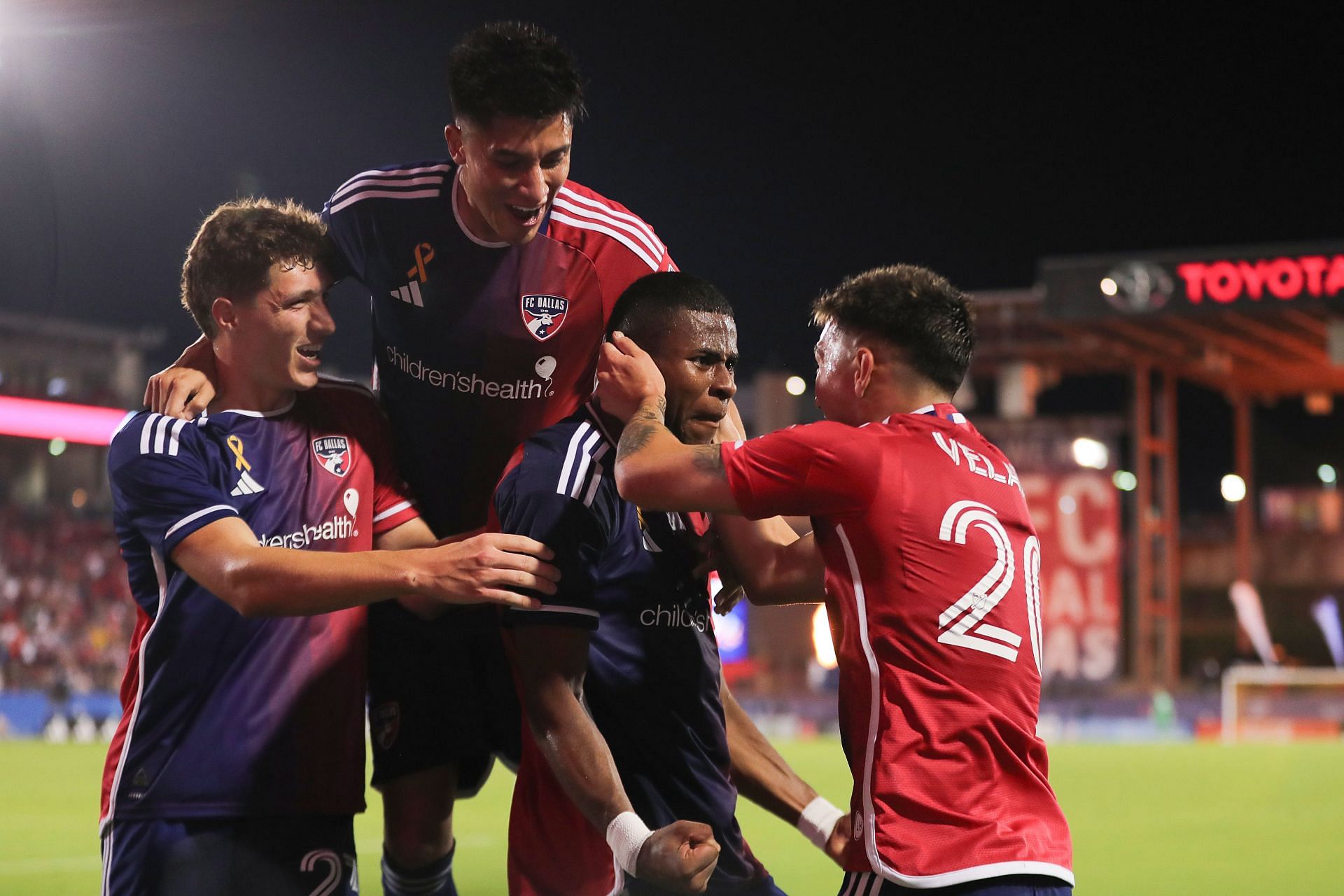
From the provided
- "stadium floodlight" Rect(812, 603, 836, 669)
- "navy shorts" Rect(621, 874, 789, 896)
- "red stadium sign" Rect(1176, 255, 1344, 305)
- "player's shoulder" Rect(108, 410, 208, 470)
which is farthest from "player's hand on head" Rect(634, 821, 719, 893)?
"stadium floodlight" Rect(812, 603, 836, 669)

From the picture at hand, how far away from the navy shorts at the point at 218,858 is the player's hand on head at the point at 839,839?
1.18 m

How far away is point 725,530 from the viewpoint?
341cm

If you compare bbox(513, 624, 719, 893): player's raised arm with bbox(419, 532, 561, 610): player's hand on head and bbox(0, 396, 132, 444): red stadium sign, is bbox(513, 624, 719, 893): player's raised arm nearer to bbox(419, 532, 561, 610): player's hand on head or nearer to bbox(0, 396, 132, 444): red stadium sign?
bbox(419, 532, 561, 610): player's hand on head

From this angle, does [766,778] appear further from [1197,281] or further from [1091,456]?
[1197,281]

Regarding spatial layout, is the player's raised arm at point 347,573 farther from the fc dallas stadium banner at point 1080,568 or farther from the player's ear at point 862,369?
the fc dallas stadium banner at point 1080,568

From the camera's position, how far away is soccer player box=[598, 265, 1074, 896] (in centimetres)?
277

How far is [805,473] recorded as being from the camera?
9.43ft

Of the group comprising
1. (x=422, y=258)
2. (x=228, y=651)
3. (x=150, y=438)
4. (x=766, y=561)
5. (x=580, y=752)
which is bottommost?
(x=580, y=752)

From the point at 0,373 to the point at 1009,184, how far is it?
2409 centimetres

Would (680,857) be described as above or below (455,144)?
below

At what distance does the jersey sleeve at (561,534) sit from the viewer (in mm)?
2965

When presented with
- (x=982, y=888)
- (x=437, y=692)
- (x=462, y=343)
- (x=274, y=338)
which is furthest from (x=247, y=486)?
(x=982, y=888)

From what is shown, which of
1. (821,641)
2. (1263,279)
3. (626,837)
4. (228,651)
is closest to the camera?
(626,837)

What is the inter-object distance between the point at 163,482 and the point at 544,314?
1163 millimetres
